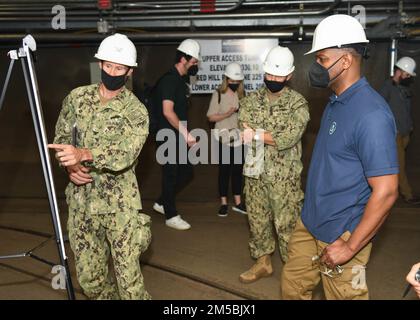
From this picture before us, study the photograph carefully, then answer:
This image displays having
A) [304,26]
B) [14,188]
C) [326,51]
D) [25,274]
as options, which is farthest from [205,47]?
→ [326,51]

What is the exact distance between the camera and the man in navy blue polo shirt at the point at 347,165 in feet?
6.50

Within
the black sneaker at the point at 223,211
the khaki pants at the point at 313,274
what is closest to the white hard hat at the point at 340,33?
the khaki pants at the point at 313,274

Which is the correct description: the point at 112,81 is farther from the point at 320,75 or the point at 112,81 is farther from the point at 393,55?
the point at 393,55

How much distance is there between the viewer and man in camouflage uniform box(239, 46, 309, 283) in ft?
11.1

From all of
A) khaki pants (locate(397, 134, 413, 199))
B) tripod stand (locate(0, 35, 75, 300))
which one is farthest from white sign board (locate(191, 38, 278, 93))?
tripod stand (locate(0, 35, 75, 300))

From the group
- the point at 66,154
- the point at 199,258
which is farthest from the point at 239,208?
the point at 66,154

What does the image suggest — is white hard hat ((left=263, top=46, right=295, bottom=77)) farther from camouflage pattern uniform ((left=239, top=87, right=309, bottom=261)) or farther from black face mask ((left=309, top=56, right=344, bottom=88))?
black face mask ((left=309, top=56, right=344, bottom=88))

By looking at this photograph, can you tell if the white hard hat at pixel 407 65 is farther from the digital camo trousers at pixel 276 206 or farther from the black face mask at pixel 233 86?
the digital camo trousers at pixel 276 206

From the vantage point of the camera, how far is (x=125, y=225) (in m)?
2.78

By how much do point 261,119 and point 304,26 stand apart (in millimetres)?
3033

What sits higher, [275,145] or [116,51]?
[116,51]

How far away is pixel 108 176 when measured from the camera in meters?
2.80

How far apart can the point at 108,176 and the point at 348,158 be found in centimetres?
140
